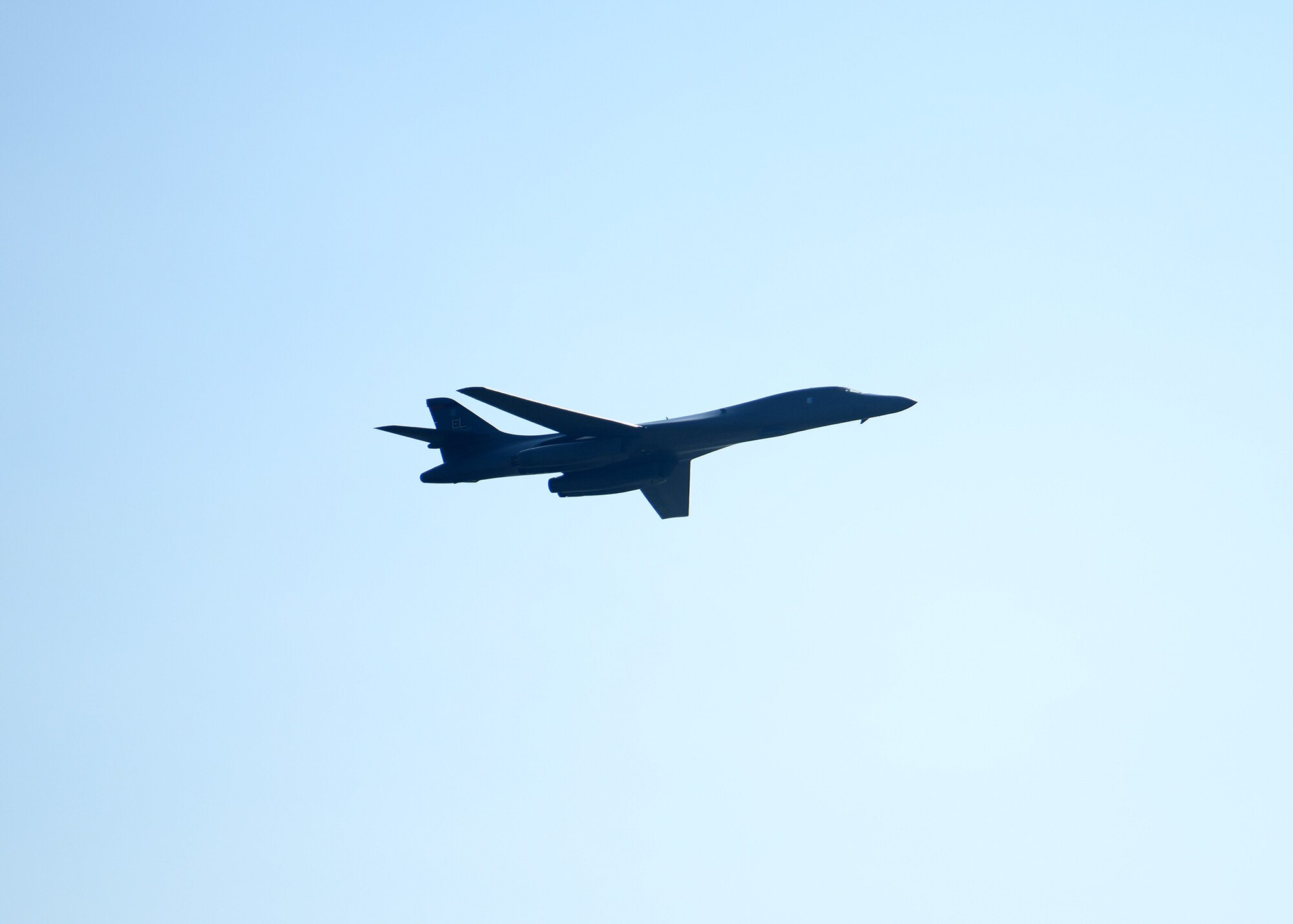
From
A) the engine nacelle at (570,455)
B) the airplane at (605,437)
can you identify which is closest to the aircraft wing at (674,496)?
the airplane at (605,437)

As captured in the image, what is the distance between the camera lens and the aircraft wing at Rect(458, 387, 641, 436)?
141ft

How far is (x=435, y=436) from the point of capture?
1821 inches

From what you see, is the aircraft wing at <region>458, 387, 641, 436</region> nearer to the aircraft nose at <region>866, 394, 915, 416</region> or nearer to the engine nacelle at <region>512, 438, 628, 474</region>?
the engine nacelle at <region>512, 438, 628, 474</region>

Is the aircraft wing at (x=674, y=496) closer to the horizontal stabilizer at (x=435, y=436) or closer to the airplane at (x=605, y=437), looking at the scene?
the airplane at (x=605, y=437)

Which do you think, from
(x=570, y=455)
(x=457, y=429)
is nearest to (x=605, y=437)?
(x=570, y=455)

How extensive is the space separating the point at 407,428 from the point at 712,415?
8949mm

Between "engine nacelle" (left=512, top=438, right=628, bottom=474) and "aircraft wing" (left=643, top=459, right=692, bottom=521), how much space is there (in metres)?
4.34

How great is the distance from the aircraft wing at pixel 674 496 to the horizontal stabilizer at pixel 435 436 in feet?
20.7

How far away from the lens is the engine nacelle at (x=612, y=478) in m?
47.1

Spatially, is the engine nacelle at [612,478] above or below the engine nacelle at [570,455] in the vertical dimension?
below

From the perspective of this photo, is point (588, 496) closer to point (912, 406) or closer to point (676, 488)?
point (676, 488)

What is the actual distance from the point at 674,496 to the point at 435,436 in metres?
8.46

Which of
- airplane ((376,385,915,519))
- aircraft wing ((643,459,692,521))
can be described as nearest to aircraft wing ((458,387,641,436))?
airplane ((376,385,915,519))

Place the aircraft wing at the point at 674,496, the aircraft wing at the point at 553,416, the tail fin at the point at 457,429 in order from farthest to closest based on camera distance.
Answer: the aircraft wing at the point at 674,496, the tail fin at the point at 457,429, the aircraft wing at the point at 553,416
